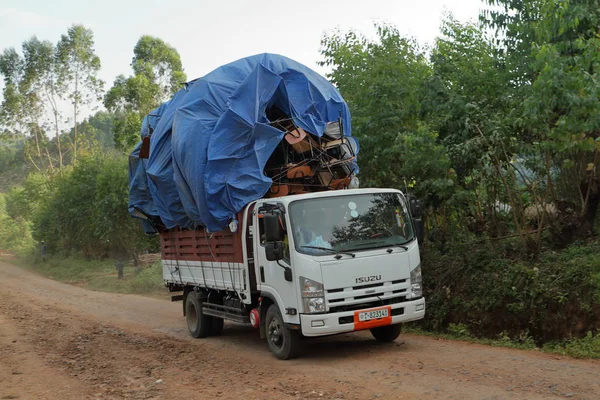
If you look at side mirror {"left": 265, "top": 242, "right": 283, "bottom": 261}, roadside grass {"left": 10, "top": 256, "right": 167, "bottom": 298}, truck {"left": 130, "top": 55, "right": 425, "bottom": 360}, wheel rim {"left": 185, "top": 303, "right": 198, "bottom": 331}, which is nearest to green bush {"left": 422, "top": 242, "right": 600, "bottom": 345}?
truck {"left": 130, "top": 55, "right": 425, "bottom": 360}

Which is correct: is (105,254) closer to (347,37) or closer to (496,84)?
(347,37)

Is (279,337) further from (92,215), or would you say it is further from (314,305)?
(92,215)

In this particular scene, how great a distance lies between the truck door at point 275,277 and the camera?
8.64m

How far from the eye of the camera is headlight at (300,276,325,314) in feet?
27.6

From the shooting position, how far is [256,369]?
862cm

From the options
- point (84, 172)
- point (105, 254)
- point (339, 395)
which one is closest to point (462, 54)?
point (339, 395)

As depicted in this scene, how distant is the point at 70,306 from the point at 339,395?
12721mm

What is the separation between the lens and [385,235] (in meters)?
9.00

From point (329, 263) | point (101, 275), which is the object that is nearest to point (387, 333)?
point (329, 263)

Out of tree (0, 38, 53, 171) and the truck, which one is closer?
the truck

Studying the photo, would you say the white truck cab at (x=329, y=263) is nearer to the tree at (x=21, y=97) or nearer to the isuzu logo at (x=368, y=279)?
the isuzu logo at (x=368, y=279)

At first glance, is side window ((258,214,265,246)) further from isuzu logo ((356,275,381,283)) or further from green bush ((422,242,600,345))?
green bush ((422,242,600,345))

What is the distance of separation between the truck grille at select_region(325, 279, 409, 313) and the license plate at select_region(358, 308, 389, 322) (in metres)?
0.11

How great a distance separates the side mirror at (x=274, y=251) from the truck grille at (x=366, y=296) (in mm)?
812
